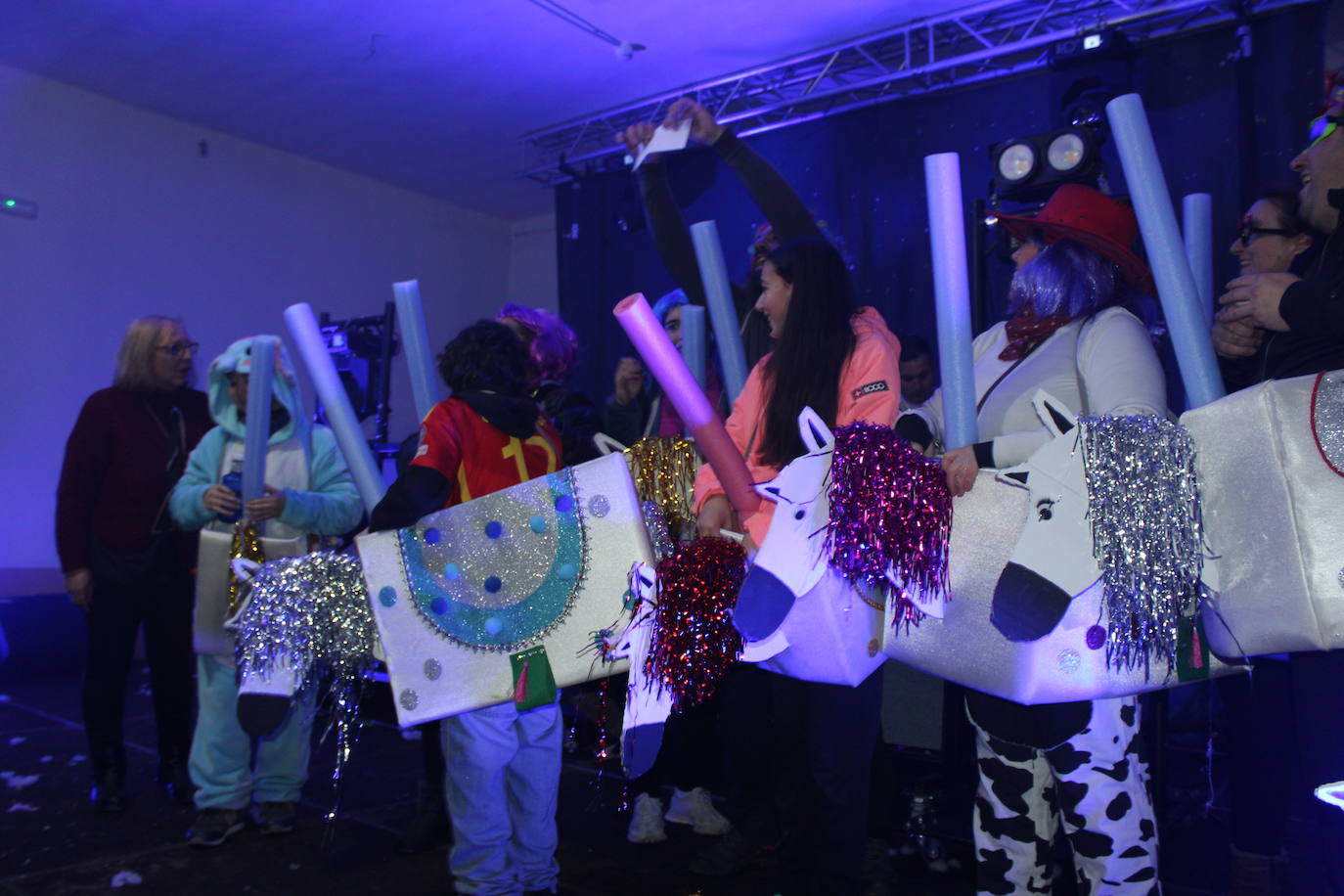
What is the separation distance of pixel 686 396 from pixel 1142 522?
641 millimetres

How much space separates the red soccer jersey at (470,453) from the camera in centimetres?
202

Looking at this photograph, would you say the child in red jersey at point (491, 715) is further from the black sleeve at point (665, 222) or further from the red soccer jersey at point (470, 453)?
the black sleeve at point (665, 222)

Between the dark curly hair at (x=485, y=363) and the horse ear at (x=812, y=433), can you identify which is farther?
the dark curly hair at (x=485, y=363)

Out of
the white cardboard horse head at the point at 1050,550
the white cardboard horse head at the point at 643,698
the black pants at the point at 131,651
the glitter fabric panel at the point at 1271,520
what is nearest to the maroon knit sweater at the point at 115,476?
the black pants at the point at 131,651

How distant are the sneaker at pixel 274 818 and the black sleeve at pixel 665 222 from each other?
1774 millimetres

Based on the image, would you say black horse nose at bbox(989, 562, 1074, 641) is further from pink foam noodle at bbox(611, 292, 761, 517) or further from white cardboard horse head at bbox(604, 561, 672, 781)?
white cardboard horse head at bbox(604, 561, 672, 781)

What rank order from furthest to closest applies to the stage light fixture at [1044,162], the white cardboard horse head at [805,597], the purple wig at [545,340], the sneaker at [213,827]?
1. the stage light fixture at [1044,162]
2. the purple wig at [545,340]
3. the sneaker at [213,827]
4. the white cardboard horse head at [805,597]

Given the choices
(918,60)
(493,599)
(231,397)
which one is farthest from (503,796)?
(918,60)

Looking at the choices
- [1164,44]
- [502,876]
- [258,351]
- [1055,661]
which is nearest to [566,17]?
[1164,44]

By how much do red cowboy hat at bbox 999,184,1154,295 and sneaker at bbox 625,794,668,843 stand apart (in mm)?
1744

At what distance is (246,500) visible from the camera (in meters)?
2.32

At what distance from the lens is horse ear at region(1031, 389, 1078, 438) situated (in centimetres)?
132

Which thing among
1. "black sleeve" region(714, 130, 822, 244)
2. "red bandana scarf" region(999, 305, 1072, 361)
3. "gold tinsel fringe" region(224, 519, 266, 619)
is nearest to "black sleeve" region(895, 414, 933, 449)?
"red bandana scarf" region(999, 305, 1072, 361)

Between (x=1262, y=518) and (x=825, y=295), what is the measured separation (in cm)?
82
